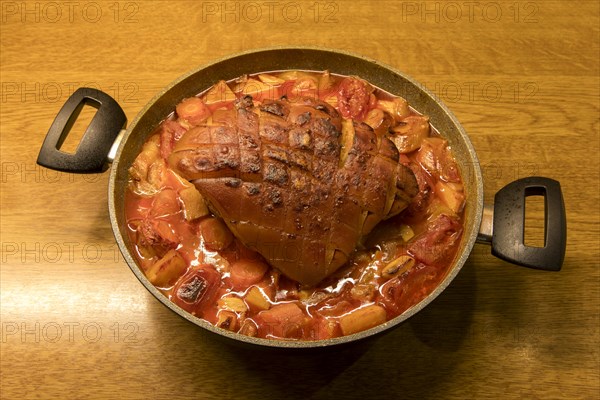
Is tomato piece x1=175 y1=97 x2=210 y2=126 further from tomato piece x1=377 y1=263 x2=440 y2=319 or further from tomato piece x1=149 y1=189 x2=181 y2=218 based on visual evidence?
tomato piece x1=377 y1=263 x2=440 y2=319

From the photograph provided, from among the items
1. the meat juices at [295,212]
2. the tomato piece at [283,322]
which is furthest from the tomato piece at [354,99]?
the tomato piece at [283,322]

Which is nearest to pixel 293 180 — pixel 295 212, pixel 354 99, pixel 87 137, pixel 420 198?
pixel 295 212

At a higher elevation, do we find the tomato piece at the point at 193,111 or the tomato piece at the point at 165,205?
the tomato piece at the point at 193,111

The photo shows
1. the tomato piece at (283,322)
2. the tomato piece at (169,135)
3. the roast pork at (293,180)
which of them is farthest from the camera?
the tomato piece at (169,135)

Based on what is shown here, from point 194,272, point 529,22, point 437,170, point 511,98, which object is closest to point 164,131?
point 194,272

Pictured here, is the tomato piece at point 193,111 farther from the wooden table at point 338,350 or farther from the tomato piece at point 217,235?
the wooden table at point 338,350

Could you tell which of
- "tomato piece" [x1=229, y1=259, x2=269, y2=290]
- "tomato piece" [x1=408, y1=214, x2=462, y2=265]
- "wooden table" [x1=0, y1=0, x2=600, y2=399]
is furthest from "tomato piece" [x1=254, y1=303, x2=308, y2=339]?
"tomato piece" [x1=408, y1=214, x2=462, y2=265]

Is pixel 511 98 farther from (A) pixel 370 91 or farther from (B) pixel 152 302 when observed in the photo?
(B) pixel 152 302

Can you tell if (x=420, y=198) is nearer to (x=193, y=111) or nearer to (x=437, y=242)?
(x=437, y=242)
